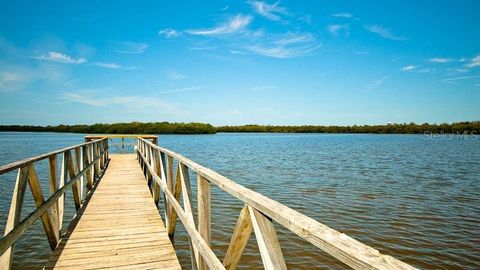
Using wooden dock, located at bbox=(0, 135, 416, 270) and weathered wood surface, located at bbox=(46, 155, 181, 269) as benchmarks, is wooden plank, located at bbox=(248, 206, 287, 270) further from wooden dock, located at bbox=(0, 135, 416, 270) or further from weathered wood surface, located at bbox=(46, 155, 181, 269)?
weathered wood surface, located at bbox=(46, 155, 181, 269)

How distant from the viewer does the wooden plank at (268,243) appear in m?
1.83

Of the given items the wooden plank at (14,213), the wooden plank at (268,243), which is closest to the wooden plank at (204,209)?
the wooden plank at (268,243)

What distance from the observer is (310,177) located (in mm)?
16172

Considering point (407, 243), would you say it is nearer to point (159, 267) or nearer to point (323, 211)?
point (323, 211)

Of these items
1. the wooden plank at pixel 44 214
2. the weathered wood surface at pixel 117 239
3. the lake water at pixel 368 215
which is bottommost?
the lake water at pixel 368 215

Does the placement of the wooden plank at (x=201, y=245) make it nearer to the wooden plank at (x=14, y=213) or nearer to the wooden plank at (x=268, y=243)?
the wooden plank at (x=268, y=243)

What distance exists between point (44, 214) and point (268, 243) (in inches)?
165

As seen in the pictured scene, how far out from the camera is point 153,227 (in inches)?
220

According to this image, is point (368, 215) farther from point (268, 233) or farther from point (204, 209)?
point (268, 233)

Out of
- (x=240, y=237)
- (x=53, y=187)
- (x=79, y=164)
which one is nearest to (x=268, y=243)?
(x=240, y=237)

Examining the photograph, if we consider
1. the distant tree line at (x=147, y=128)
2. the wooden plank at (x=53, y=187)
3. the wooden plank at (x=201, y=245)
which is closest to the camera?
the wooden plank at (x=201, y=245)

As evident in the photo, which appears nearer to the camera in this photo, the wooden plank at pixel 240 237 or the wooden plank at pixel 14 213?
the wooden plank at pixel 240 237

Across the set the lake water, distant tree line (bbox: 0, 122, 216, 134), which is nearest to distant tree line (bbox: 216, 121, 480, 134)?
distant tree line (bbox: 0, 122, 216, 134)

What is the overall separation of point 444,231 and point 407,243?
1.69m
